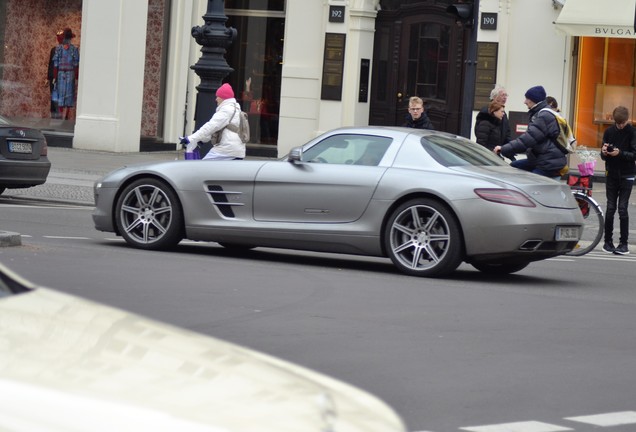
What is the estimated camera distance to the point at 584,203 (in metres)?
16.0

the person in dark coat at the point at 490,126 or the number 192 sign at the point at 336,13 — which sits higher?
the number 192 sign at the point at 336,13

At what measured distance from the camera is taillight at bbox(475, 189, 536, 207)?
11.6 meters

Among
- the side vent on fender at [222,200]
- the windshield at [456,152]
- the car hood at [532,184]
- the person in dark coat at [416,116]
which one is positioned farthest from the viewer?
the person in dark coat at [416,116]

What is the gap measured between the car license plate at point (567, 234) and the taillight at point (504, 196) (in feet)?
1.39

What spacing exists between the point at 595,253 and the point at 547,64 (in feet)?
33.6

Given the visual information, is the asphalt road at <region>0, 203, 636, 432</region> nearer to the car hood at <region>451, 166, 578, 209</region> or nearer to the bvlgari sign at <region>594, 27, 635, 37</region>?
the car hood at <region>451, 166, 578, 209</region>

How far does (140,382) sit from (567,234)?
9.20m

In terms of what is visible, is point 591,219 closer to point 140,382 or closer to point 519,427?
point 519,427

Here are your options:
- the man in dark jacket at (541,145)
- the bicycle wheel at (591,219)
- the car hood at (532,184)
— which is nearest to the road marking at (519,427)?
the car hood at (532,184)

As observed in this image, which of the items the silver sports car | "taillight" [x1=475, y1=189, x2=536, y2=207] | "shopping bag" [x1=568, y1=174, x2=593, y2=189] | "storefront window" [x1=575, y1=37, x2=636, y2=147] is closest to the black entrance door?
"storefront window" [x1=575, y1=37, x2=636, y2=147]

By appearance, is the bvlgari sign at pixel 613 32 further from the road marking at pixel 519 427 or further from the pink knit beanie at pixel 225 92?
the road marking at pixel 519 427

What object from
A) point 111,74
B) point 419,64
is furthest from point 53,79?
point 419,64

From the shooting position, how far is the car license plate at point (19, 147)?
722 inches

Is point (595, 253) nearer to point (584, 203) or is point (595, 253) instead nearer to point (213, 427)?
point (584, 203)
